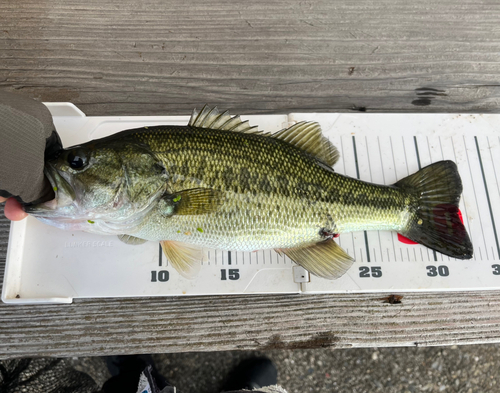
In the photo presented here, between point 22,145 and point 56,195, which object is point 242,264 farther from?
point 22,145

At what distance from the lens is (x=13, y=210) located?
1.39m

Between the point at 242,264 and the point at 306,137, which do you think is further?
the point at 242,264

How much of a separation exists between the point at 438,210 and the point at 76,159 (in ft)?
5.28

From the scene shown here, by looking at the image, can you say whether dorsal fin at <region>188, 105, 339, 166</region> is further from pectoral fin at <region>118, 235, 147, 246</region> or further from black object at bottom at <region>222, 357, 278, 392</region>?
black object at bottom at <region>222, 357, 278, 392</region>

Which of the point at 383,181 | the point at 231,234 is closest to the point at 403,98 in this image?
the point at 383,181

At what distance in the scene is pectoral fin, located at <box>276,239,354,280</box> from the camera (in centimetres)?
144

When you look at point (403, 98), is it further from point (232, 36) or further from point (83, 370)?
point (83, 370)

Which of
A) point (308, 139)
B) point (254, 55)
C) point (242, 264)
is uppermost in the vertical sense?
point (254, 55)

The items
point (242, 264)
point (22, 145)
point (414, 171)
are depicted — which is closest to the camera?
point (22, 145)

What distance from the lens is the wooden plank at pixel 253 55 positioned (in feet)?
6.00

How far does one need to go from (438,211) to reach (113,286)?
1.62m

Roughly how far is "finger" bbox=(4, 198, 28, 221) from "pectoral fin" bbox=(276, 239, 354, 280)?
1.21m

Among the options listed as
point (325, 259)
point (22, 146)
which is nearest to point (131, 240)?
point (22, 146)

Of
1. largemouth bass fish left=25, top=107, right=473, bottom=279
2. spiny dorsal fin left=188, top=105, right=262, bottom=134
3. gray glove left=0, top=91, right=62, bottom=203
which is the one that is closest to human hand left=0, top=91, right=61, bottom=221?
gray glove left=0, top=91, right=62, bottom=203
